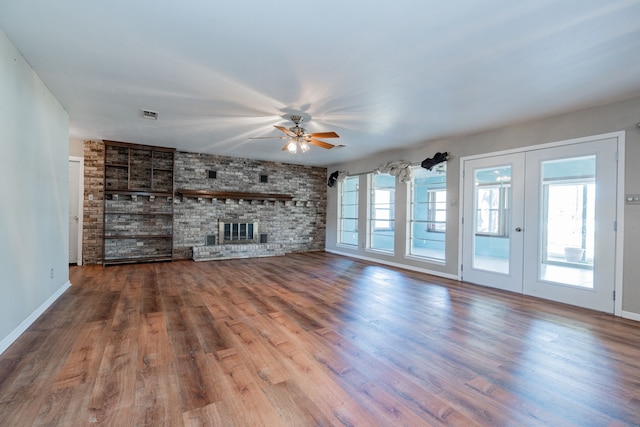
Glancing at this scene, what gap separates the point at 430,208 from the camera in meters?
6.09

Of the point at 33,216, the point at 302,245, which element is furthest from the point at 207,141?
the point at 302,245

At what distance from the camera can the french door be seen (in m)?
3.51

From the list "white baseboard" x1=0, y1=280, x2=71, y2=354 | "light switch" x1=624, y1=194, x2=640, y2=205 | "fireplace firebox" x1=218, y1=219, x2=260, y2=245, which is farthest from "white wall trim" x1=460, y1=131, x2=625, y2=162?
"white baseboard" x1=0, y1=280, x2=71, y2=354

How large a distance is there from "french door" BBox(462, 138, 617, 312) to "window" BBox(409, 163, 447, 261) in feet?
2.14

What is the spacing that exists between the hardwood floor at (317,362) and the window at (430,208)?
6.38 ft

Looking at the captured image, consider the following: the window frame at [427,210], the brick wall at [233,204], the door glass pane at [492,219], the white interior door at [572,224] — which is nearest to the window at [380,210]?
the window frame at [427,210]

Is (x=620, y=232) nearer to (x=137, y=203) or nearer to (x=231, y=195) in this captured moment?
(x=231, y=195)

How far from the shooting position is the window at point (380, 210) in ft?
22.8

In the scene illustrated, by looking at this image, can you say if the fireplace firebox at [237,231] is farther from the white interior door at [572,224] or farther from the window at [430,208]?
the white interior door at [572,224]

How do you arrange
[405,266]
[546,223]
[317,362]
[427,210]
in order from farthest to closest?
[427,210] < [405,266] < [546,223] < [317,362]

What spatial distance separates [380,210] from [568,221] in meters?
3.74

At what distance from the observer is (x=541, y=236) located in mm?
4031

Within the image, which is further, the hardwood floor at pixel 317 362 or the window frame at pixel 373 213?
the window frame at pixel 373 213

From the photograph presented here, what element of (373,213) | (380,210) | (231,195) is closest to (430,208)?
(380,210)
